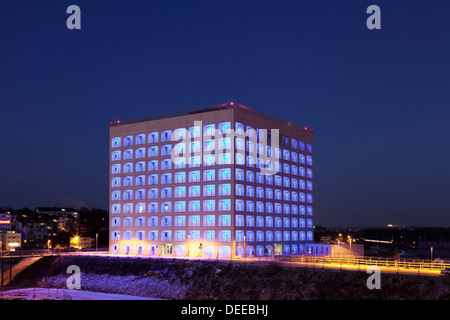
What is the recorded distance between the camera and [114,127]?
117 m

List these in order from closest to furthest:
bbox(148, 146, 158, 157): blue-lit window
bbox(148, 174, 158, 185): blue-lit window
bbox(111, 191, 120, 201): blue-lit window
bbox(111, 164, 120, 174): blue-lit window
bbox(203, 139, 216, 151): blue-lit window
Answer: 1. bbox(203, 139, 216, 151): blue-lit window
2. bbox(148, 174, 158, 185): blue-lit window
3. bbox(148, 146, 158, 157): blue-lit window
4. bbox(111, 191, 120, 201): blue-lit window
5. bbox(111, 164, 120, 174): blue-lit window

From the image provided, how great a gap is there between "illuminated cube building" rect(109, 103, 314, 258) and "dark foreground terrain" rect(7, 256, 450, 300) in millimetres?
17742

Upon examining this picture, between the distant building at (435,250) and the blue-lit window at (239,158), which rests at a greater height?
the blue-lit window at (239,158)

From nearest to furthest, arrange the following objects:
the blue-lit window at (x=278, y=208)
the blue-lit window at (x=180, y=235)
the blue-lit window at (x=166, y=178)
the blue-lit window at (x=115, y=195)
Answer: the blue-lit window at (x=180, y=235) → the blue-lit window at (x=166, y=178) → the blue-lit window at (x=278, y=208) → the blue-lit window at (x=115, y=195)

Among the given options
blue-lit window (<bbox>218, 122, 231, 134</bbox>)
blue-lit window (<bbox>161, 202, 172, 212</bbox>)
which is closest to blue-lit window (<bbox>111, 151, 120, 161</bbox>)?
blue-lit window (<bbox>161, 202, 172, 212</bbox>)

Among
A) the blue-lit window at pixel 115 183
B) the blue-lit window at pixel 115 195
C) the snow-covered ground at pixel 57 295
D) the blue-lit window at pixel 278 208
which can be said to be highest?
the blue-lit window at pixel 115 183

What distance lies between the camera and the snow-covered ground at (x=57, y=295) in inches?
2808

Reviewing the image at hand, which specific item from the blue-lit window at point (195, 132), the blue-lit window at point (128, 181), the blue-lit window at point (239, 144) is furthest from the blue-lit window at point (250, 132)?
the blue-lit window at point (128, 181)

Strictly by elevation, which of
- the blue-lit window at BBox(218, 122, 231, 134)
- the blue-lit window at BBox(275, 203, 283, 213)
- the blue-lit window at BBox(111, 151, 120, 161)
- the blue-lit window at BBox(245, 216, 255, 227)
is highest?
the blue-lit window at BBox(218, 122, 231, 134)

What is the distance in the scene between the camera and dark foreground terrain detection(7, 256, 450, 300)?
5531 cm

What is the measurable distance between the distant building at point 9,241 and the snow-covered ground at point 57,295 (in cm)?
10133

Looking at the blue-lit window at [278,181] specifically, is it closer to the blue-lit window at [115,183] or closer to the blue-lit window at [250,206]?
the blue-lit window at [250,206]

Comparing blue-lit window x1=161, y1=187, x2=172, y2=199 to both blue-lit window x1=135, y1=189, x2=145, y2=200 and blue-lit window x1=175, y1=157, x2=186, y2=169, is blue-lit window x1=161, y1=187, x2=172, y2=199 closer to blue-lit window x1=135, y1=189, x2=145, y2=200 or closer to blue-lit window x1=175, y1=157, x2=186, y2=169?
blue-lit window x1=175, y1=157, x2=186, y2=169
